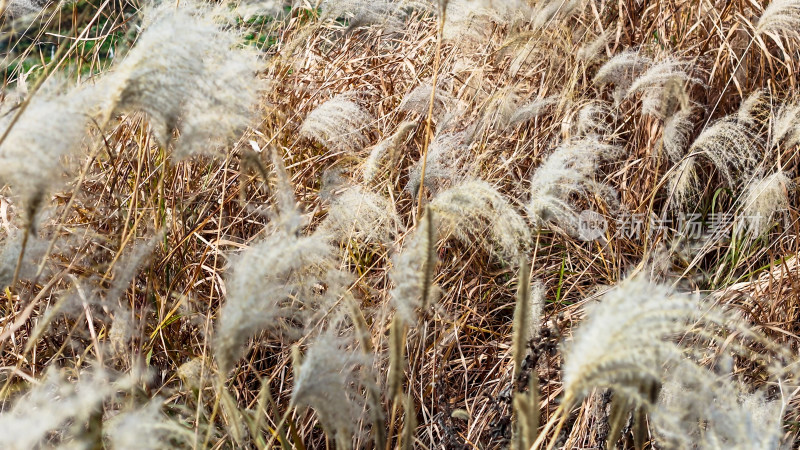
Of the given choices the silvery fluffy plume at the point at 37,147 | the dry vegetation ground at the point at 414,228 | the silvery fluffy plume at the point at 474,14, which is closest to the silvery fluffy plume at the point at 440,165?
the dry vegetation ground at the point at 414,228

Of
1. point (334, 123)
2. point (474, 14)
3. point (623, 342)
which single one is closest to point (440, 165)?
point (334, 123)

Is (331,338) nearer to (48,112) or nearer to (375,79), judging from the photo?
(48,112)

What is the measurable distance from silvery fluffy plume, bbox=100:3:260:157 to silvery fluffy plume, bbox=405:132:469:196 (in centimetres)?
52

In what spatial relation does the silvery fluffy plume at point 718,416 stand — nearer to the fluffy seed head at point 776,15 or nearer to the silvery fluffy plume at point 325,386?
the silvery fluffy plume at point 325,386

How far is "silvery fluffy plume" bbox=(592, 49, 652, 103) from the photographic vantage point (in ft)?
7.53

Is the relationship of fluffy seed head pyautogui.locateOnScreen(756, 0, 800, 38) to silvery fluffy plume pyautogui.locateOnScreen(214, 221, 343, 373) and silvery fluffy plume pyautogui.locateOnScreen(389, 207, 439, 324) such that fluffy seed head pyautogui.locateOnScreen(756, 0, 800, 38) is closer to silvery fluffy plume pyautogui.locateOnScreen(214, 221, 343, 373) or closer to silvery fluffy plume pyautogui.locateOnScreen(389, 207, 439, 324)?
silvery fluffy plume pyautogui.locateOnScreen(389, 207, 439, 324)

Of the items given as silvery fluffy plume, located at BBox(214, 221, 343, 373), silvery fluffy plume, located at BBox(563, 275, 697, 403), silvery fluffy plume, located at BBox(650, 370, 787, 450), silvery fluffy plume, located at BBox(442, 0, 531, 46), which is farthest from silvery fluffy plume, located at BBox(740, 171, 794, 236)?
silvery fluffy plume, located at BBox(214, 221, 343, 373)

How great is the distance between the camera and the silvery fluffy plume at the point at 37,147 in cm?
99

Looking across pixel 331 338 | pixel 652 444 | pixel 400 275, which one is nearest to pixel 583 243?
pixel 652 444

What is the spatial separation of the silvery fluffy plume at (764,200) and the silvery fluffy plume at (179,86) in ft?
4.39

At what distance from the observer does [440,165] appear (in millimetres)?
2109

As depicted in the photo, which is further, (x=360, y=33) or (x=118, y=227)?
(x=360, y=33)

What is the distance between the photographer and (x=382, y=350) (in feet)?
5.69

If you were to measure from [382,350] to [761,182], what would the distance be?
1.13 meters
